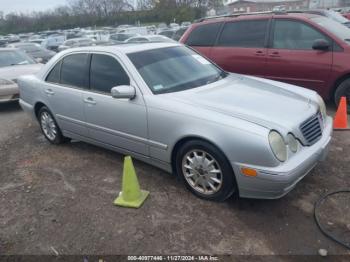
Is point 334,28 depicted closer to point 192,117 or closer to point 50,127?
point 192,117

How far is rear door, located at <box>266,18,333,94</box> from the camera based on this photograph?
231 inches

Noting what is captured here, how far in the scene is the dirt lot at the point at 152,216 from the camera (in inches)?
116

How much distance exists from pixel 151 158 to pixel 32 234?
Result: 4.69ft

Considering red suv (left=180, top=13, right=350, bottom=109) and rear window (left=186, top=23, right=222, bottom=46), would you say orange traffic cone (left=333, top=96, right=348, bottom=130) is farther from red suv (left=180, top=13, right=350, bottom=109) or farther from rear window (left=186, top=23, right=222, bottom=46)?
rear window (left=186, top=23, right=222, bottom=46)

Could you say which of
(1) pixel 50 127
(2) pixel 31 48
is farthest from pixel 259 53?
(2) pixel 31 48

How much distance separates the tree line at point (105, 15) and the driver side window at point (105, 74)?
4449 centimetres

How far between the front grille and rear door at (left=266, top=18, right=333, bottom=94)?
2.64 metres

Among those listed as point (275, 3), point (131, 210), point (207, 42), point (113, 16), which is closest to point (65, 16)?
point (113, 16)

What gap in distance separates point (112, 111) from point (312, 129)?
2.23m

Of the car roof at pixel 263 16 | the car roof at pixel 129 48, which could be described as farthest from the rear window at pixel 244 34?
the car roof at pixel 129 48

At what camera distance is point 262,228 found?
121 inches

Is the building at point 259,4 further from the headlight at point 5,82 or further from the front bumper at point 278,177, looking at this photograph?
the front bumper at point 278,177

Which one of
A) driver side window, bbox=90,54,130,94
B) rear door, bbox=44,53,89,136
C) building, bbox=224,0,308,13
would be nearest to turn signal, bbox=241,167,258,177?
driver side window, bbox=90,54,130,94

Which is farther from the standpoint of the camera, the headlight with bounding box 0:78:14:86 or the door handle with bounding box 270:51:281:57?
the headlight with bounding box 0:78:14:86
